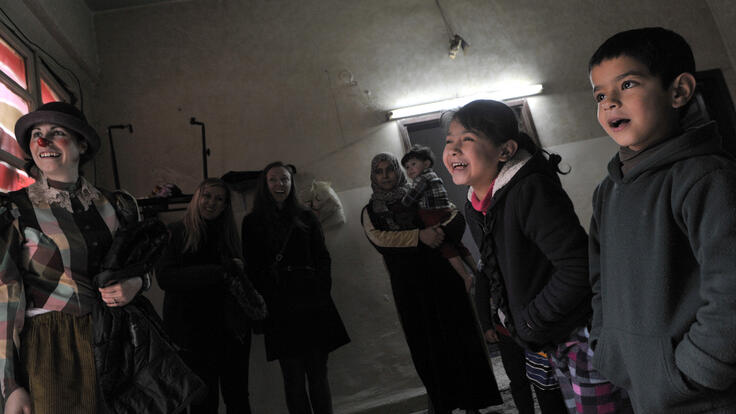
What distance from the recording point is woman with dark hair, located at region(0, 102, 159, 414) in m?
1.20

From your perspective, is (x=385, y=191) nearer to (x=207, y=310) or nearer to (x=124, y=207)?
(x=207, y=310)

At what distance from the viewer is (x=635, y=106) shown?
955 mm

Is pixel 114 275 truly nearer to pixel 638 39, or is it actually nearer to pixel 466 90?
pixel 638 39

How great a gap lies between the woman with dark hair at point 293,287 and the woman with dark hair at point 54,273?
0.98 meters

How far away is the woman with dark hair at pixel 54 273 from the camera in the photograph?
47.1 inches

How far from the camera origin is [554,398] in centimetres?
136

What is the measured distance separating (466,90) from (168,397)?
11.0ft

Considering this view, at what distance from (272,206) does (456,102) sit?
202cm

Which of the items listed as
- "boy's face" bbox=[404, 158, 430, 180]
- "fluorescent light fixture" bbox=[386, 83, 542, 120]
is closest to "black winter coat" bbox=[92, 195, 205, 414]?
"boy's face" bbox=[404, 158, 430, 180]

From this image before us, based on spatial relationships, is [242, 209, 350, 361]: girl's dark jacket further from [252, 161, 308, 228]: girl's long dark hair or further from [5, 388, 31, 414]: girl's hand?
[5, 388, 31, 414]: girl's hand

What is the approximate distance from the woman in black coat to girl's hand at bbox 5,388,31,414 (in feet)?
5.60

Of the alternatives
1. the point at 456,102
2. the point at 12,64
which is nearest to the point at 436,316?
the point at 456,102

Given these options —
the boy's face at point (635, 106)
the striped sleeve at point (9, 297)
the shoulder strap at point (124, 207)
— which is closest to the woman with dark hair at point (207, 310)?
the shoulder strap at point (124, 207)

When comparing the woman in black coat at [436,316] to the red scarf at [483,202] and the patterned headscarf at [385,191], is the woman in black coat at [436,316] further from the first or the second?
the red scarf at [483,202]
